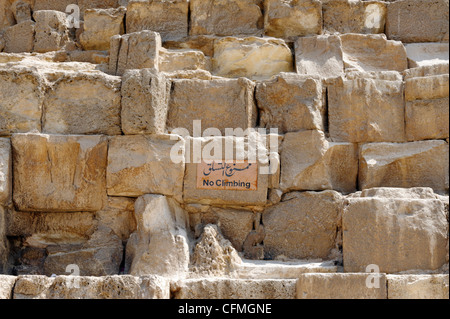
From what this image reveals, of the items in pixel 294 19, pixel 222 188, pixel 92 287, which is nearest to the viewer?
pixel 92 287

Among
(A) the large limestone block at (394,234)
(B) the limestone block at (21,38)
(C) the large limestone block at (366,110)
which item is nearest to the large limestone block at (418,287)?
(A) the large limestone block at (394,234)

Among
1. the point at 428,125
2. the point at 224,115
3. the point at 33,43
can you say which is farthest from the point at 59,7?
the point at 428,125

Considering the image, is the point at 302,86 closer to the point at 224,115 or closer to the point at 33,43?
the point at 224,115

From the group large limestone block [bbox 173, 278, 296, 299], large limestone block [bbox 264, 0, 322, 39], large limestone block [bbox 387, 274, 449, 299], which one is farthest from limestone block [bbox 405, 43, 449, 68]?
large limestone block [bbox 173, 278, 296, 299]

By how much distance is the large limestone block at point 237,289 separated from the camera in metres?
5.57

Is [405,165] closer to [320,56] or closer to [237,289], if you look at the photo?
[320,56]

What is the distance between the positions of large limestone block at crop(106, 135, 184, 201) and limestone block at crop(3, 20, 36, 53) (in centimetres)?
241

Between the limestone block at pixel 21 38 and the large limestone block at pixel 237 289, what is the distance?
12.6ft

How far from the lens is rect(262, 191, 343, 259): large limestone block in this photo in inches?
245

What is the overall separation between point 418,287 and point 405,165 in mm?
1383

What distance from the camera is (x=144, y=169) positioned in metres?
6.27

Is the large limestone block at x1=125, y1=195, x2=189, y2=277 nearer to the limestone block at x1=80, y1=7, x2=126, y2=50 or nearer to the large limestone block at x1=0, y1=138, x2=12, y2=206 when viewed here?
the large limestone block at x1=0, y1=138, x2=12, y2=206

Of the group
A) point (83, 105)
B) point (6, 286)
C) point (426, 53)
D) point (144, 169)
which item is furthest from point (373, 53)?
point (6, 286)
